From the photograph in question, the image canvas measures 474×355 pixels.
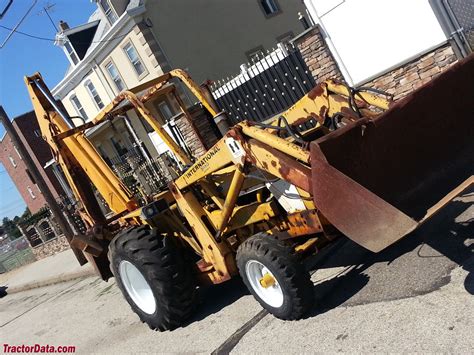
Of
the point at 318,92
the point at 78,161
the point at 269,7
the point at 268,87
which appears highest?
the point at 269,7

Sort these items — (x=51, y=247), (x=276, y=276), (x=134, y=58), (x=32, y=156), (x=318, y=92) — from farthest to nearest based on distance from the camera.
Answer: (x=32, y=156)
(x=51, y=247)
(x=134, y=58)
(x=318, y=92)
(x=276, y=276)

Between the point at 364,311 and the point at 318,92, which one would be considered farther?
the point at 318,92

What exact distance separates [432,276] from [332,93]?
217 cm

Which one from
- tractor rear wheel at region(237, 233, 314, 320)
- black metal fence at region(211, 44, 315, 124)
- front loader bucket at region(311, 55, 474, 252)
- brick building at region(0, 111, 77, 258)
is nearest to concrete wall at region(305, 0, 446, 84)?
black metal fence at region(211, 44, 315, 124)

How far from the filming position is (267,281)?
16.3 feet

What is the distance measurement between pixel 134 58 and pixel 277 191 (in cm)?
2058

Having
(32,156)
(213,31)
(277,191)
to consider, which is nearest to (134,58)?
(213,31)

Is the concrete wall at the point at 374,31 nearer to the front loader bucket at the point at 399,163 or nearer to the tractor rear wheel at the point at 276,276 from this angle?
the front loader bucket at the point at 399,163

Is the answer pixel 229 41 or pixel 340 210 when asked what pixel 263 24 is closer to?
pixel 229 41

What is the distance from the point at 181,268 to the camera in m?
5.98

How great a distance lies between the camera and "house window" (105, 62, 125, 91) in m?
25.9

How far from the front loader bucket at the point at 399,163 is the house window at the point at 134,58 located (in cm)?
2097

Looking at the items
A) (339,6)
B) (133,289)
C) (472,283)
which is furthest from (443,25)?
(133,289)

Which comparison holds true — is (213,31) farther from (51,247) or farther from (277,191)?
(277,191)
